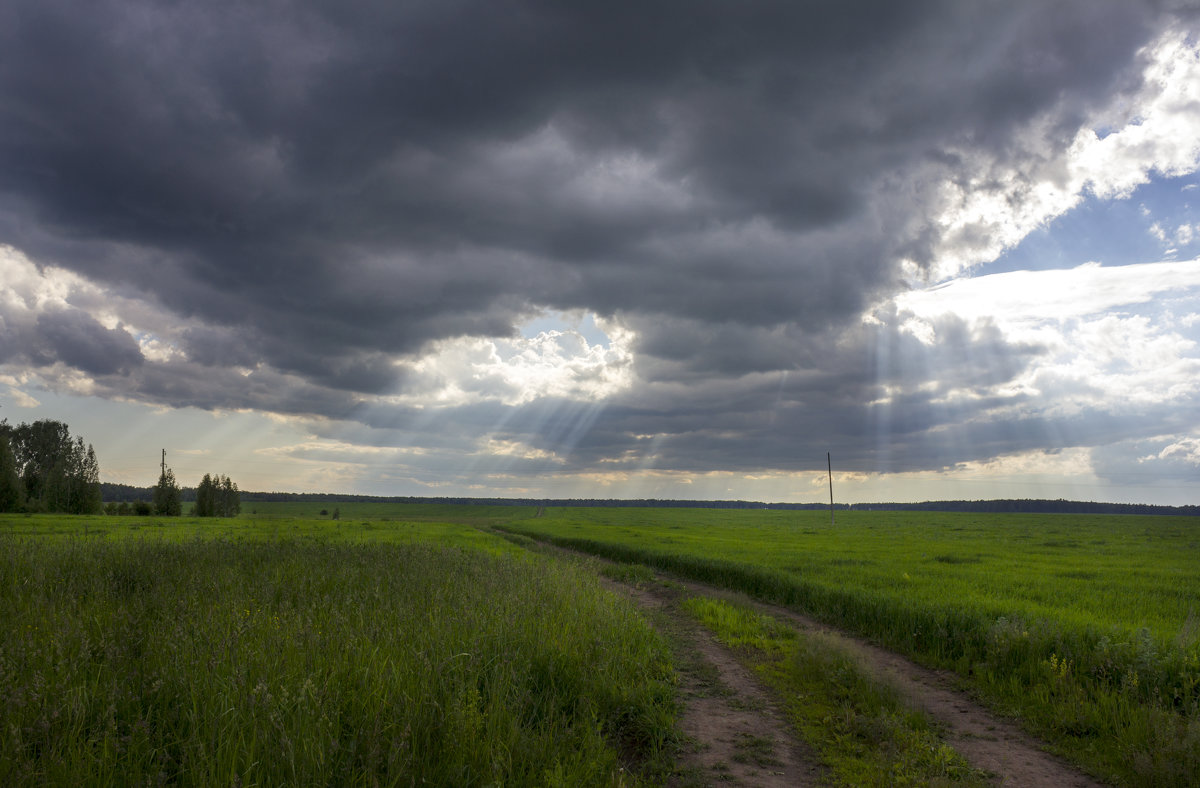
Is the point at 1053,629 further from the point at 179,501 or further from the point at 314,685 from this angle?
the point at 179,501

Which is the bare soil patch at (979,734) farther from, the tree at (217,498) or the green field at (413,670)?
the tree at (217,498)

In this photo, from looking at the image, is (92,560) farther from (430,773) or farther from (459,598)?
(430,773)

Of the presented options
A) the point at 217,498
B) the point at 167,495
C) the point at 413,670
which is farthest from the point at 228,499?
the point at 413,670

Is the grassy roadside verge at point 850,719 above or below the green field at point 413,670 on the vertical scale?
below

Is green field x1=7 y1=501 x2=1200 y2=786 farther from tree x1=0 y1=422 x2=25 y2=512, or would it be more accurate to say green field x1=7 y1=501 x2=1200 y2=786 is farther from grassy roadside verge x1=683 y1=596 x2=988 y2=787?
tree x1=0 y1=422 x2=25 y2=512

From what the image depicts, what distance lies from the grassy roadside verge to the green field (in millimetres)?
364

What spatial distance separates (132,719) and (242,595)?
4.89m

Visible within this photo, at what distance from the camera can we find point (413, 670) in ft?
21.5

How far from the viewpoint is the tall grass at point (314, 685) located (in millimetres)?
4613

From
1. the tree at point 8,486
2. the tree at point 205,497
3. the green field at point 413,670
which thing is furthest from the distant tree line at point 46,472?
the green field at point 413,670

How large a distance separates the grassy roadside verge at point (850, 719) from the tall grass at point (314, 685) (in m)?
1.99

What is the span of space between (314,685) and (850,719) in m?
6.68

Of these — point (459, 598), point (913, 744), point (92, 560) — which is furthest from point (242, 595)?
point (913, 744)

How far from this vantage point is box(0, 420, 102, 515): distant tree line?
221 feet
